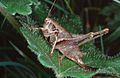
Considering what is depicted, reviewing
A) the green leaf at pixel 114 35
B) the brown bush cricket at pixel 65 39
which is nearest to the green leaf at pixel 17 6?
the brown bush cricket at pixel 65 39

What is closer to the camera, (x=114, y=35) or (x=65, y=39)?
(x=65, y=39)

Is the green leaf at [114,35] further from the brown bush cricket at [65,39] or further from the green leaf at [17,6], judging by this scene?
the green leaf at [17,6]

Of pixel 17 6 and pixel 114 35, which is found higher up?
pixel 17 6

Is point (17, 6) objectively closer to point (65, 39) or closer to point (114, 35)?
point (65, 39)

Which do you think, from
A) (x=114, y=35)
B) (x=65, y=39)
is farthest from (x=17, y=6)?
(x=114, y=35)

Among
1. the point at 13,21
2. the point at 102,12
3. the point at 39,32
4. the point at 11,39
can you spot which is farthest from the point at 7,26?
the point at 102,12

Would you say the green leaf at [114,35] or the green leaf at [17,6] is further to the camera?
the green leaf at [114,35]

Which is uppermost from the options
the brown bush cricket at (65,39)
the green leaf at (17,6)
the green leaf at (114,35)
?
the green leaf at (17,6)

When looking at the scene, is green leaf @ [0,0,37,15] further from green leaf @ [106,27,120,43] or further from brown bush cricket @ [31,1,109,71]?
green leaf @ [106,27,120,43]
